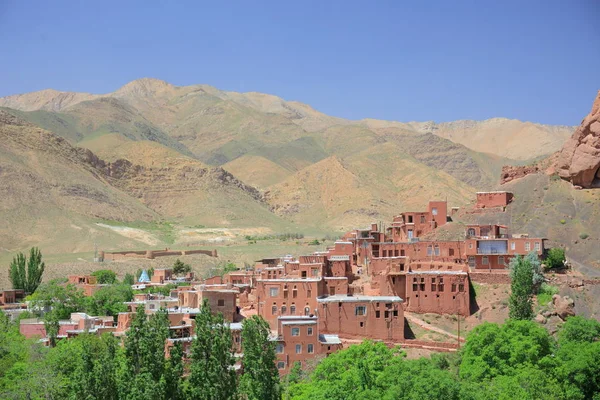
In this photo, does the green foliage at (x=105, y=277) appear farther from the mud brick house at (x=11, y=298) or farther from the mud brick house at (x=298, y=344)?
the mud brick house at (x=298, y=344)

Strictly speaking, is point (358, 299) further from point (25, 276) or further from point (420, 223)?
point (25, 276)

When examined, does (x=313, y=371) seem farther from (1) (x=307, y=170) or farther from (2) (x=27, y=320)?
(1) (x=307, y=170)

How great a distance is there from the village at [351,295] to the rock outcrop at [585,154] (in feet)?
31.8

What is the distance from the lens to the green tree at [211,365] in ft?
122

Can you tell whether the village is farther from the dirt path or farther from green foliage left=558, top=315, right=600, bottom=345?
green foliage left=558, top=315, right=600, bottom=345

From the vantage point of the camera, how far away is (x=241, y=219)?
159 m

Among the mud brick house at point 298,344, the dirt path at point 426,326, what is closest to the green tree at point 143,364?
the mud brick house at point 298,344

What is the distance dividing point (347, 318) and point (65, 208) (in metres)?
93.5

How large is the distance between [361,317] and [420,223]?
17481 millimetres

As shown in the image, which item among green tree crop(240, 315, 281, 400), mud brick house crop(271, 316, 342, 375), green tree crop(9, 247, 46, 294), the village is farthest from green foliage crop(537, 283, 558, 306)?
green tree crop(9, 247, 46, 294)

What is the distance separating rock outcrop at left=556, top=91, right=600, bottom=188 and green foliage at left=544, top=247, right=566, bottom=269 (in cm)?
1243

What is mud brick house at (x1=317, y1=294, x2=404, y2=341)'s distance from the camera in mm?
50938

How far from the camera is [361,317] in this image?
51.2 meters

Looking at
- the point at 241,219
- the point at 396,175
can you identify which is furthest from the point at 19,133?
the point at 396,175
